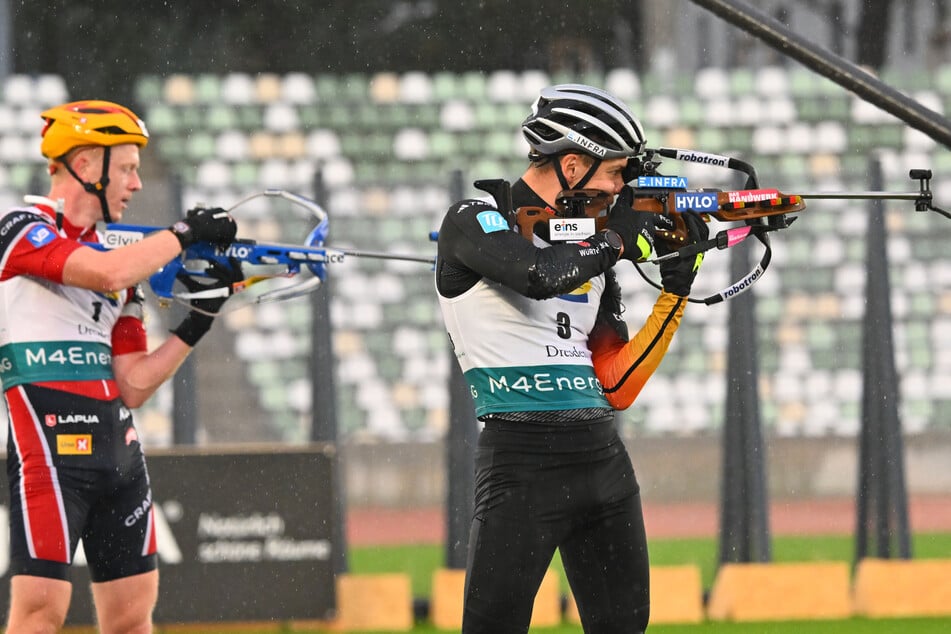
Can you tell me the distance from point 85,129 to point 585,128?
147cm

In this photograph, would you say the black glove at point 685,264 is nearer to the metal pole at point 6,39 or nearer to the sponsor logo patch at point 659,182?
the sponsor logo patch at point 659,182

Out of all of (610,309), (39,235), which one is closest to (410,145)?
(39,235)

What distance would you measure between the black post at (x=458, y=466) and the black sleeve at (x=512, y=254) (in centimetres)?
360

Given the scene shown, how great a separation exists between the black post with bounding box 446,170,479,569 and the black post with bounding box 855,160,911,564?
6.30 ft

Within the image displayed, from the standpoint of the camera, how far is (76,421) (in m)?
4.29

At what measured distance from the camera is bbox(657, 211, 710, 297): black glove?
386 centimetres

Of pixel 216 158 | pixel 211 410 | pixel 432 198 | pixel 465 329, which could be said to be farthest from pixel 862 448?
pixel 216 158

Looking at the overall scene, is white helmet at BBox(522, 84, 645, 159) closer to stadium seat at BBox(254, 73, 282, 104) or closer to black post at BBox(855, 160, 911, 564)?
black post at BBox(855, 160, 911, 564)

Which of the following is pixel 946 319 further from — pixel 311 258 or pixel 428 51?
pixel 428 51

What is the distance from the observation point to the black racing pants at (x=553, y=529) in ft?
12.2

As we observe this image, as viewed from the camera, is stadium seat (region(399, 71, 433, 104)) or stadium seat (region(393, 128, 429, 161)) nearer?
stadium seat (region(393, 128, 429, 161))

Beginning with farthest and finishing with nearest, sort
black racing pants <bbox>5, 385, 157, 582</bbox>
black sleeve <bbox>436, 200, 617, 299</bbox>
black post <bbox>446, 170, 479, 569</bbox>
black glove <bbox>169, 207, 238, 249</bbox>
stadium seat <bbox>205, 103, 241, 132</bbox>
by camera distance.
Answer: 1. stadium seat <bbox>205, 103, 241, 132</bbox>
2. black post <bbox>446, 170, 479, 569</bbox>
3. black glove <bbox>169, 207, 238, 249</bbox>
4. black racing pants <bbox>5, 385, 157, 582</bbox>
5. black sleeve <bbox>436, 200, 617, 299</bbox>

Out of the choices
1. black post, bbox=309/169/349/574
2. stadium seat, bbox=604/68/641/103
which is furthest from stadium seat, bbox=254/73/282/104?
black post, bbox=309/169/349/574

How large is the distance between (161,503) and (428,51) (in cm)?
852
